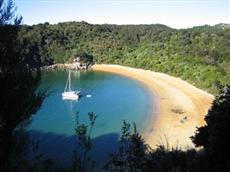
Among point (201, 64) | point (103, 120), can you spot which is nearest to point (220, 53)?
point (201, 64)

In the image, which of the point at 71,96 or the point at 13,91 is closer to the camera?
the point at 13,91

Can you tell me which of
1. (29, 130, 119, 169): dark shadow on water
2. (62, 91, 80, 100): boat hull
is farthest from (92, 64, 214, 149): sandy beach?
(62, 91, 80, 100): boat hull

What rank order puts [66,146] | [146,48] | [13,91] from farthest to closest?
[146,48]
[66,146]
[13,91]

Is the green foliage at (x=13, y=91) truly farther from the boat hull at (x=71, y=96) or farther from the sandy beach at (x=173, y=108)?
the boat hull at (x=71, y=96)

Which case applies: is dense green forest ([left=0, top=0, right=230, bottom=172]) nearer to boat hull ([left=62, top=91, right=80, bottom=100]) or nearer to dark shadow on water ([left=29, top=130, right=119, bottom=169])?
dark shadow on water ([left=29, top=130, right=119, bottom=169])

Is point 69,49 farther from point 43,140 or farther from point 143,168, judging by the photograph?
point 143,168

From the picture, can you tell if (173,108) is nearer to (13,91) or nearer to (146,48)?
(13,91)

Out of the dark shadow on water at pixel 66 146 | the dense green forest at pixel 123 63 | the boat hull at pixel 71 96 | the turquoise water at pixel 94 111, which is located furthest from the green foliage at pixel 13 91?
the boat hull at pixel 71 96

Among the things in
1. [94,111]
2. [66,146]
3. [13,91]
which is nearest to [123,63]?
[94,111]
